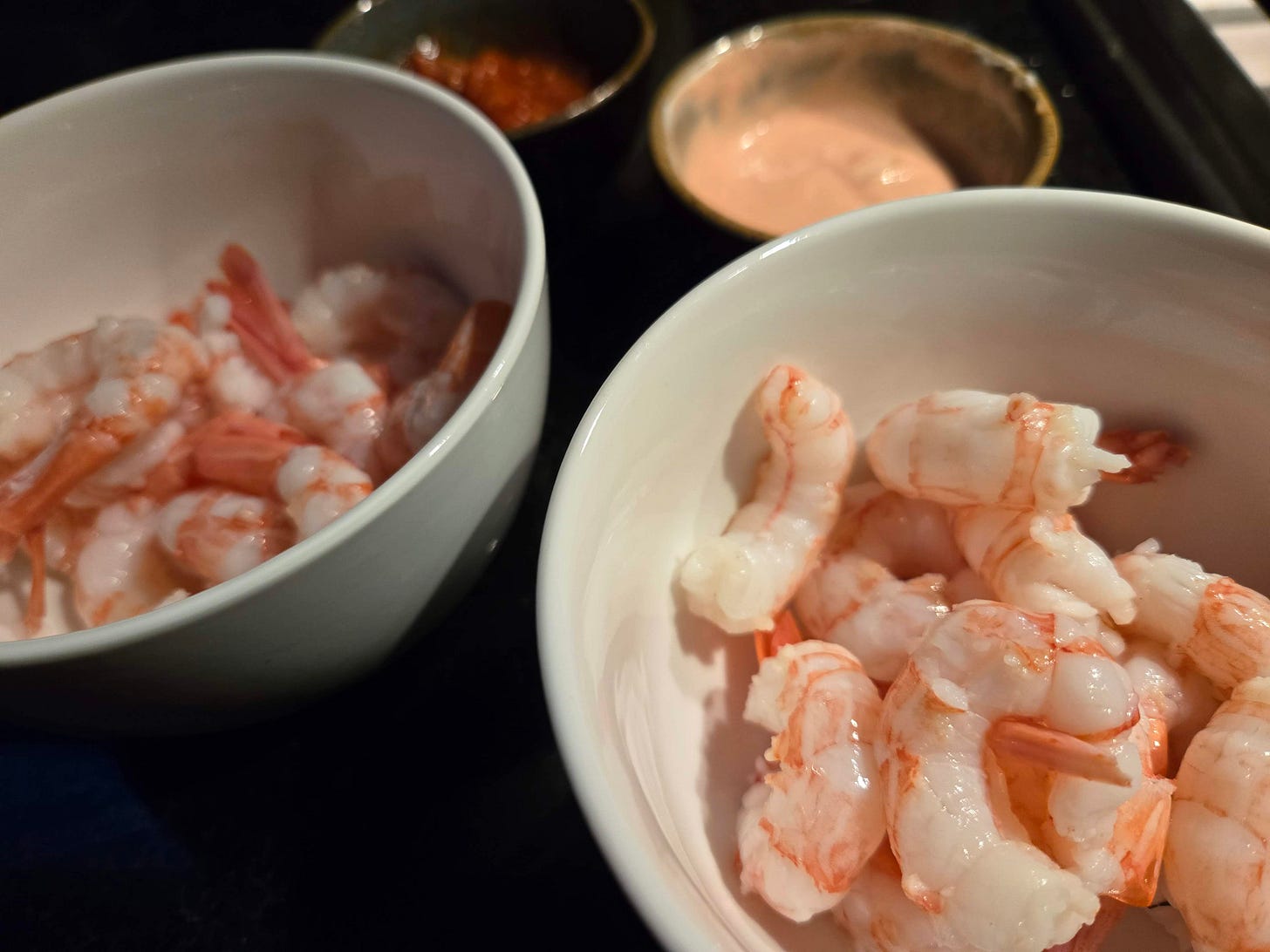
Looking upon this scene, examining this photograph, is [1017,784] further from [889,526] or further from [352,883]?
[352,883]

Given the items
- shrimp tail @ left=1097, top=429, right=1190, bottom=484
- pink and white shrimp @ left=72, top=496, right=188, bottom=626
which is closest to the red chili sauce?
pink and white shrimp @ left=72, top=496, right=188, bottom=626

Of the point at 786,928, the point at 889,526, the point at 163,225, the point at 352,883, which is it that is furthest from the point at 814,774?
the point at 163,225

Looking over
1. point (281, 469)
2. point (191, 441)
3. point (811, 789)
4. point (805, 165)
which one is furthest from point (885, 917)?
point (805, 165)

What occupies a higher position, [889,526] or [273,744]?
[889,526]

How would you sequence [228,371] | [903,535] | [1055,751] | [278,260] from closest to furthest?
1. [1055,751]
2. [903,535]
3. [228,371]
4. [278,260]

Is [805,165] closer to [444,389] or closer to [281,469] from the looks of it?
[444,389]
